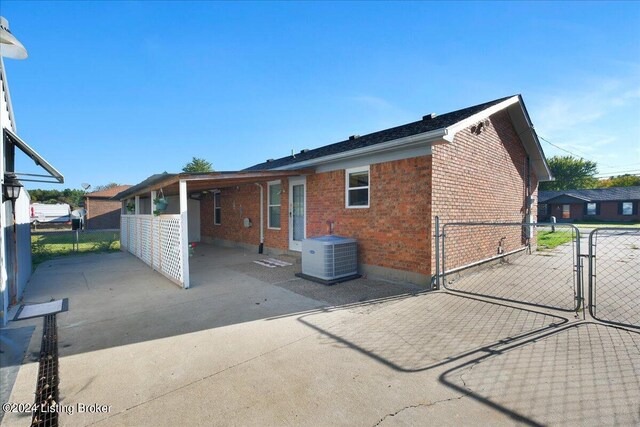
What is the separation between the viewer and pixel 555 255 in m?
10.1

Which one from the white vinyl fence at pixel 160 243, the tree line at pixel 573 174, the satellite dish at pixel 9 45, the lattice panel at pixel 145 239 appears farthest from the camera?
the tree line at pixel 573 174

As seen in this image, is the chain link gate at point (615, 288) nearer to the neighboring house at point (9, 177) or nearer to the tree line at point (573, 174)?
the neighboring house at point (9, 177)

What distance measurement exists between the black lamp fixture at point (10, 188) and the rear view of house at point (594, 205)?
42.2 m

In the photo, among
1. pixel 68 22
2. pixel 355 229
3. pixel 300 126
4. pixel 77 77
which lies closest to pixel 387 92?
pixel 300 126

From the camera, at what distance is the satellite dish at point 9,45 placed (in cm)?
340

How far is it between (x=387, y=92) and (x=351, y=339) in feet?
30.8

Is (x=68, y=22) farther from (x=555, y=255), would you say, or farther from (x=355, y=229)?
(x=555, y=255)

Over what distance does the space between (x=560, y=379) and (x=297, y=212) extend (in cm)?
771

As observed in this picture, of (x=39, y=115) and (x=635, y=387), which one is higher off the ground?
(x=39, y=115)

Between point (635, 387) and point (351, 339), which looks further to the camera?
point (351, 339)

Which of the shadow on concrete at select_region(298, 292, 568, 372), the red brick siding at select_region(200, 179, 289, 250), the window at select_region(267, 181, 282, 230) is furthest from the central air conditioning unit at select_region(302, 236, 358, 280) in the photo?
the window at select_region(267, 181, 282, 230)

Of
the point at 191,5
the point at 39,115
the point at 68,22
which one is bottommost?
the point at 39,115

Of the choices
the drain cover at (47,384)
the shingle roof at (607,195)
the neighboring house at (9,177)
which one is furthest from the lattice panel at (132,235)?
the shingle roof at (607,195)

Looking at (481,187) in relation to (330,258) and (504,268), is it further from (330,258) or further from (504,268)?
(330,258)
